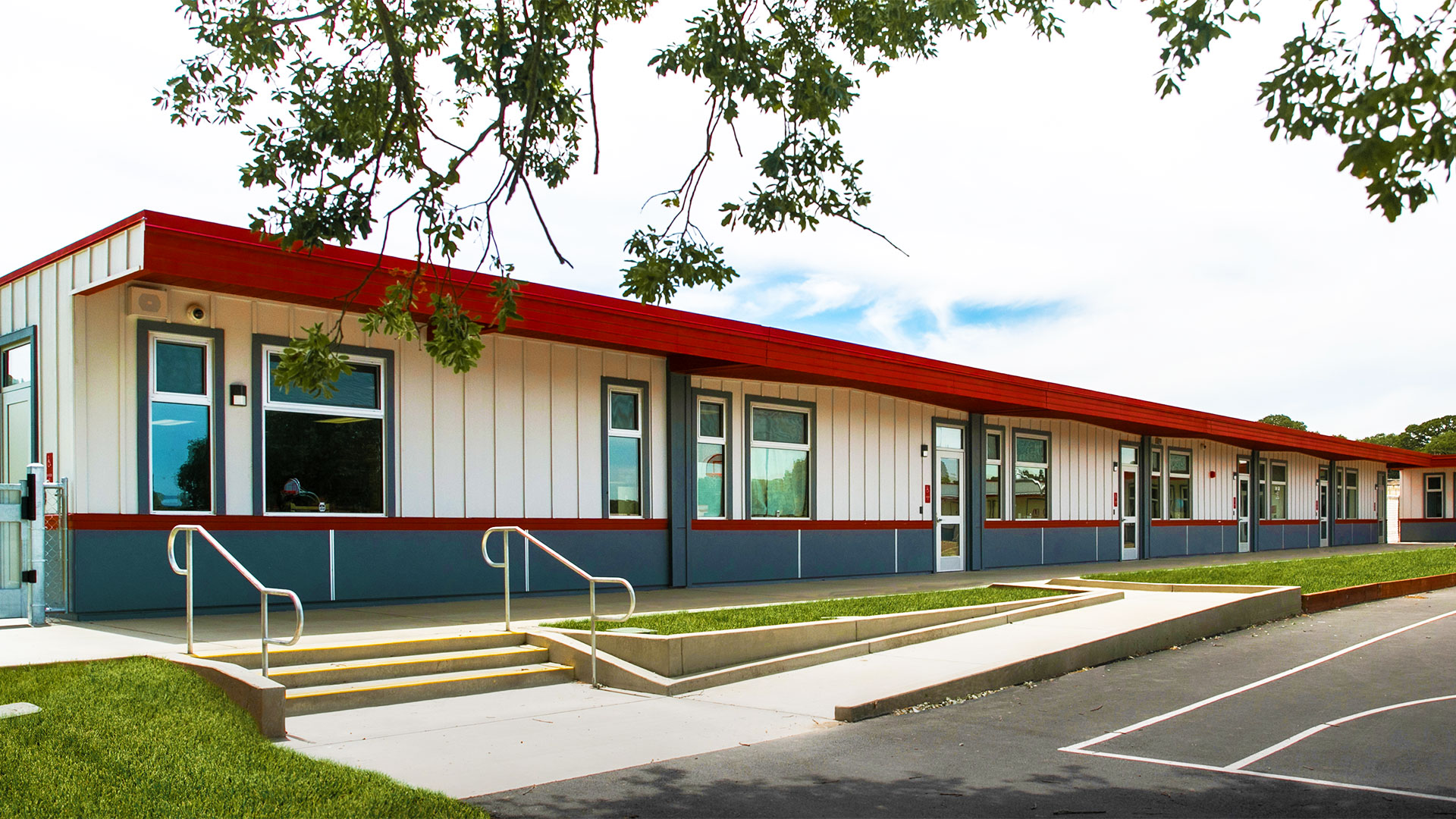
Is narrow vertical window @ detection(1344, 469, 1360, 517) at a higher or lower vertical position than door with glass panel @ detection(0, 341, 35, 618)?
lower

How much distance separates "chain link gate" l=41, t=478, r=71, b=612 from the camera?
33.6ft

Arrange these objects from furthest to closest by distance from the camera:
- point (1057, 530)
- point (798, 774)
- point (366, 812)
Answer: point (1057, 530)
point (798, 774)
point (366, 812)

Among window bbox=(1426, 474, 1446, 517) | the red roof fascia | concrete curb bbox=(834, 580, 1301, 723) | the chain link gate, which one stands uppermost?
the red roof fascia

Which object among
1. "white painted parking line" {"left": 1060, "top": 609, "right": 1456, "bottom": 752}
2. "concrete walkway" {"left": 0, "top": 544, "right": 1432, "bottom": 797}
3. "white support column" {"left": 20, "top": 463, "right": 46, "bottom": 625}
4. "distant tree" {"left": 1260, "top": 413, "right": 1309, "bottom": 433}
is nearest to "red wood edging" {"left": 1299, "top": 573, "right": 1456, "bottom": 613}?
"white painted parking line" {"left": 1060, "top": 609, "right": 1456, "bottom": 752}

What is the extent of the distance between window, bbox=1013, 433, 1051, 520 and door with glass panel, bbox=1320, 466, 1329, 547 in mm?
19513

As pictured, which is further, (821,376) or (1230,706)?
(821,376)

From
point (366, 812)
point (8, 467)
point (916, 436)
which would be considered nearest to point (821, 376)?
point (916, 436)

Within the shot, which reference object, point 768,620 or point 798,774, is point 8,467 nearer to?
point 768,620

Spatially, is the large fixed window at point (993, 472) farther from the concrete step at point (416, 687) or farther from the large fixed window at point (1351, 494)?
the large fixed window at point (1351, 494)

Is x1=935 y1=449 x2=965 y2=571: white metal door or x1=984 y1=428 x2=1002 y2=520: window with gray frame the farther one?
x1=984 y1=428 x2=1002 y2=520: window with gray frame

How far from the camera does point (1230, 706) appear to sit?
8.59 metres

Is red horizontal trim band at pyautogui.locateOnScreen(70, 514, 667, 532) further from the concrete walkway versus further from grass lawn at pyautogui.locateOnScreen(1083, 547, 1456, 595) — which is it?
grass lawn at pyautogui.locateOnScreen(1083, 547, 1456, 595)

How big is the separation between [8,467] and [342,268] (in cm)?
417

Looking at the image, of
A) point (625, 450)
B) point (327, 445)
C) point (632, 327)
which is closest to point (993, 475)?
point (625, 450)
